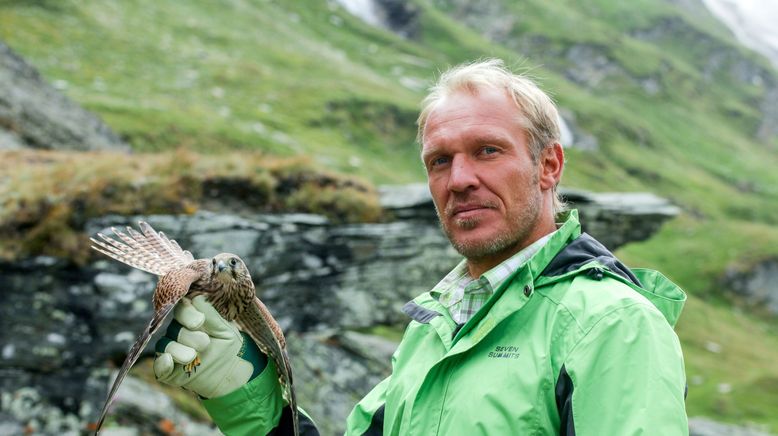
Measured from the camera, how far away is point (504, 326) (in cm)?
346

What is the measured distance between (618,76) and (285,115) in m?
71.2

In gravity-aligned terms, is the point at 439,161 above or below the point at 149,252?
above

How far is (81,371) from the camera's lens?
1100cm

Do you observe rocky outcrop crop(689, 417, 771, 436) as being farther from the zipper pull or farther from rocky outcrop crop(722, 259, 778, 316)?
rocky outcrop crop(722, 259, 778, 316)

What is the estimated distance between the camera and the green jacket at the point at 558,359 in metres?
2.81

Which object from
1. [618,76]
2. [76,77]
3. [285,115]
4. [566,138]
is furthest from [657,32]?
[76,77]

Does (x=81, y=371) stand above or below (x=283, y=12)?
above

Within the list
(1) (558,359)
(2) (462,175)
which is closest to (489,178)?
(2) (462,175)

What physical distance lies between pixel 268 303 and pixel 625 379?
10.3 meters

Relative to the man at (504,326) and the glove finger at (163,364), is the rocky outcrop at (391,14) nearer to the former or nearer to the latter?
the man at (504,326)

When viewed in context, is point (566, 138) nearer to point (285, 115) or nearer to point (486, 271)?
point (285, 115)

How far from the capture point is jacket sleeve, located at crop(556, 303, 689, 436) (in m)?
2.74

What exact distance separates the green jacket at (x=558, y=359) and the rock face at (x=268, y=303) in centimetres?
839

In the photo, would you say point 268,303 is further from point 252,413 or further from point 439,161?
point 439,161
